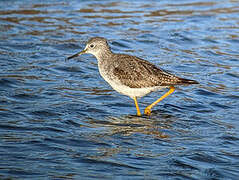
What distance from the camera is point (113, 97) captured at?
10.5 meters

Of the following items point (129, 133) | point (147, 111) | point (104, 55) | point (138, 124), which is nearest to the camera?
point (129, 133)

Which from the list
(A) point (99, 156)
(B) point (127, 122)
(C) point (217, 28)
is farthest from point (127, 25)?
(A) point (99, 156)

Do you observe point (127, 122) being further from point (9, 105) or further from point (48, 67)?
point (48, 67)

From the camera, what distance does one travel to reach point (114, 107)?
9.83 metres

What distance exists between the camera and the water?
691 centimetres

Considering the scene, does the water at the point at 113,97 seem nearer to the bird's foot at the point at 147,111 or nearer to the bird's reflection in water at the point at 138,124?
the bird's reflection in water at the point at 138,124

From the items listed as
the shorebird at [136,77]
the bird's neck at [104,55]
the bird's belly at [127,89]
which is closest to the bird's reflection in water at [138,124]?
the shorebird at [136,77]

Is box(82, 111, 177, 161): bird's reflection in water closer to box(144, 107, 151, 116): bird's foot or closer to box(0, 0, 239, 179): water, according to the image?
box(0, 0, 239, 179): water

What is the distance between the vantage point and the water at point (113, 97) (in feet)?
22.7

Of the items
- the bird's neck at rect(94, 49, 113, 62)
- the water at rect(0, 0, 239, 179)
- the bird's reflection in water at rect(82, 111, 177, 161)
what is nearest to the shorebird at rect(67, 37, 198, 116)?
the bird's neck at rect(94, 49, 113, 62)

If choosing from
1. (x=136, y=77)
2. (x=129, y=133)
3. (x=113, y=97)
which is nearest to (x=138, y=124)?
(x=129, y=133)

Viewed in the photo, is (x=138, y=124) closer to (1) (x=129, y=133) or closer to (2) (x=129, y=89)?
(1) (x=129, y=133)

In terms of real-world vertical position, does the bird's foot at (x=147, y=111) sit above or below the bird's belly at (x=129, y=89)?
below

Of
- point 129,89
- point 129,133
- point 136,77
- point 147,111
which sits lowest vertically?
point 129,133
